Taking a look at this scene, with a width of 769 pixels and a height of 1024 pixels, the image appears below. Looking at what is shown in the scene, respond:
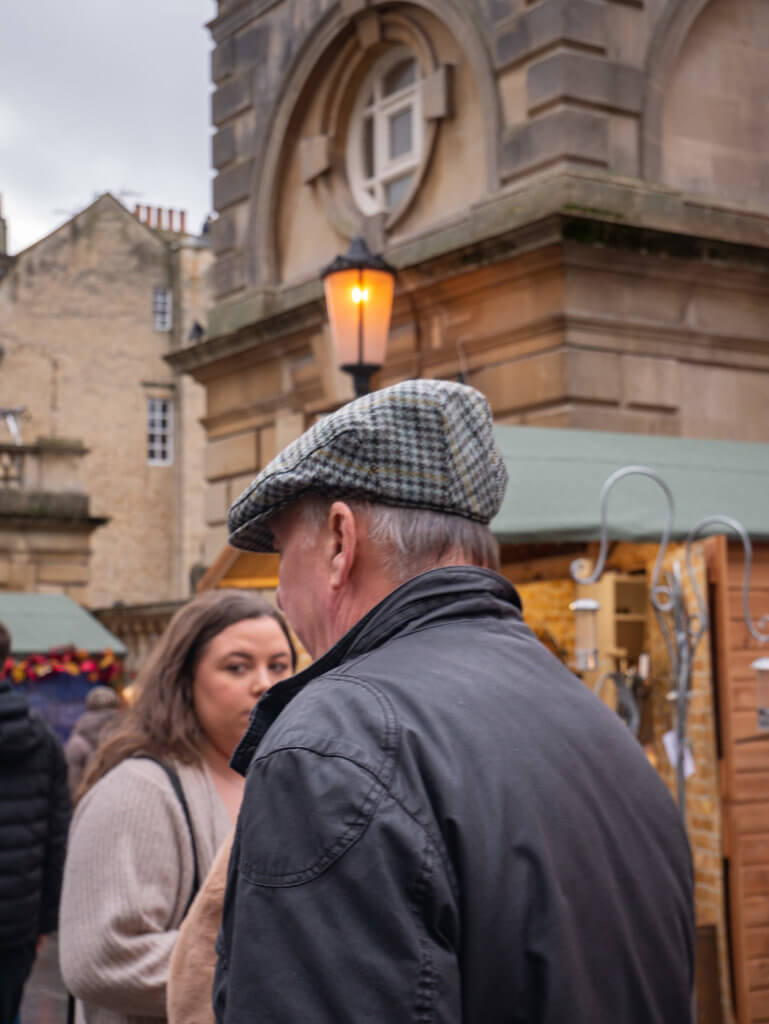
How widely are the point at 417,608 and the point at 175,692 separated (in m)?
1.98

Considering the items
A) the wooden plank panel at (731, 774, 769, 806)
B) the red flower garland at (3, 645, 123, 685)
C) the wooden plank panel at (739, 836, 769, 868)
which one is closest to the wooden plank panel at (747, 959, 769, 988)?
the wooden plank panel at (739, 836, 769, 868)

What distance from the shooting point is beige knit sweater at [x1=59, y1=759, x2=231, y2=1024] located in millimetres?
3191

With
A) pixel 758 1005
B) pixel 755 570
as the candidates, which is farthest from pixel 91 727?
pixel 758 1005

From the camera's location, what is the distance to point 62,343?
36625mm

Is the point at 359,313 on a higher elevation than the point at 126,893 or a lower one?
higher

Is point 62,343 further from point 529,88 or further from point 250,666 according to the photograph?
point 250,666

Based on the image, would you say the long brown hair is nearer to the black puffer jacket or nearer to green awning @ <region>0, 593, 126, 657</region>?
the black puffer jacket

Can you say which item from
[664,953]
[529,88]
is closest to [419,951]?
[664,953]

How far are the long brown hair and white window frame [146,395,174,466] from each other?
34.3 meters

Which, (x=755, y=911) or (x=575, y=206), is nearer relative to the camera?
(x=755, y=911)

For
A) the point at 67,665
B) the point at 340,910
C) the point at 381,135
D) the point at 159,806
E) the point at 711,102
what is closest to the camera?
the point at 340,910

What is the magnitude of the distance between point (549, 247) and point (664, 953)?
9.54 metres

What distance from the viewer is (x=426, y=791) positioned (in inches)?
58.9

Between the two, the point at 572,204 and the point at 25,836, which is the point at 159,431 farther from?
the point at 25,836
